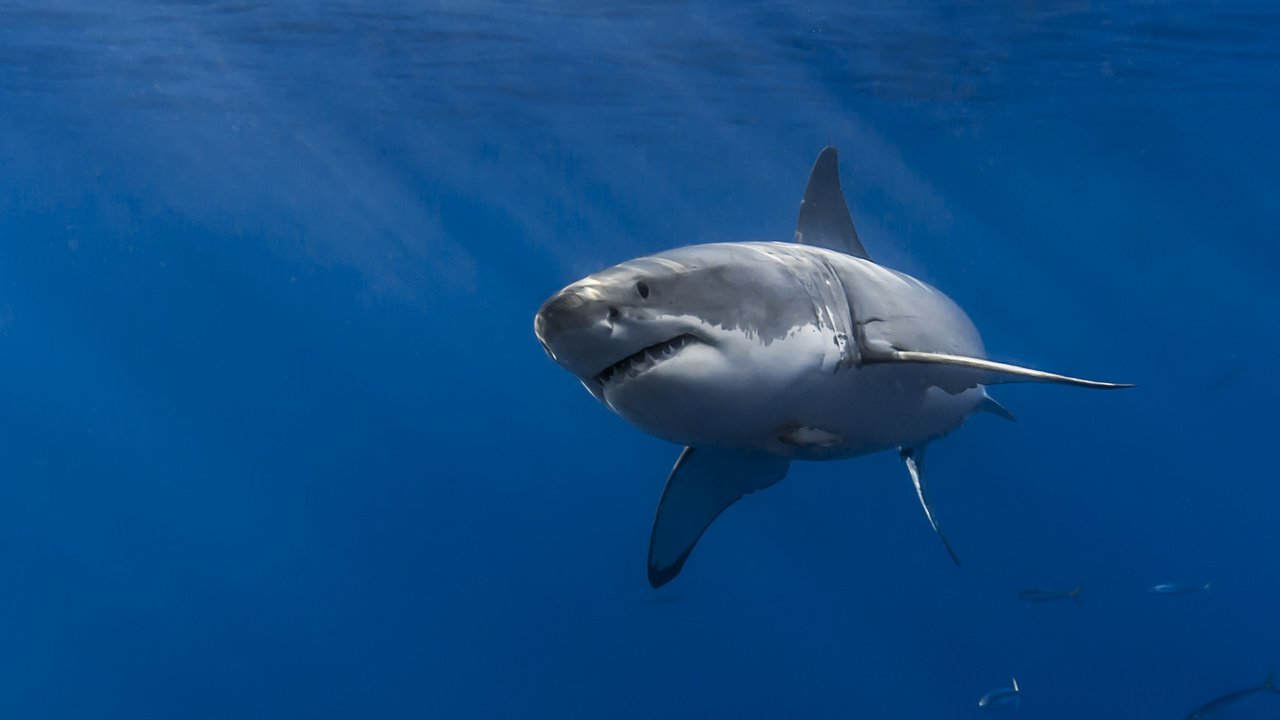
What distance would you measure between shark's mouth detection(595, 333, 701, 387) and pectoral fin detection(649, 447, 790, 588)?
156 cm

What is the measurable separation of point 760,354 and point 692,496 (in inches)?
64.2

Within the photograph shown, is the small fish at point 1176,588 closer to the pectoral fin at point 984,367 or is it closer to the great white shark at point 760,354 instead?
the great white shark at point 760,354

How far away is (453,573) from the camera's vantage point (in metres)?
27.4

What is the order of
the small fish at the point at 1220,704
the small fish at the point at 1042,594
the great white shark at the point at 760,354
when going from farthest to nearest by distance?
the small fish at the point at 1042,594
the small fish at the point at 1220,704
the great white shark at the point at 760,354

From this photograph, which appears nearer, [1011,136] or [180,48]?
[180,48]

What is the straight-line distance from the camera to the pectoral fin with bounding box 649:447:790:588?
13.1 ft

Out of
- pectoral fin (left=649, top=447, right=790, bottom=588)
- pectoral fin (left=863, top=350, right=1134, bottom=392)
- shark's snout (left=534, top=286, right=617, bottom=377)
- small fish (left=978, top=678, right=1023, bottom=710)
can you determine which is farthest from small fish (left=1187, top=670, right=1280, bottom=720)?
shark's snout (left=534, top=286, right=617, bottom=377)

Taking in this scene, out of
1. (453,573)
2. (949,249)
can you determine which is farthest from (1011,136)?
(949,249)

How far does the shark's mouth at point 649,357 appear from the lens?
7.94ft

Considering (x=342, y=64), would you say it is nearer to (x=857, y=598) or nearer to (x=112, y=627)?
(x=857, y=598)

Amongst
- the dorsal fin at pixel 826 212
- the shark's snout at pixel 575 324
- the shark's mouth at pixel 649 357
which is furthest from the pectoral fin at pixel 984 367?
the dorsal fin at pixel 826 212

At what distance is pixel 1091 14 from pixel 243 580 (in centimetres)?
4140

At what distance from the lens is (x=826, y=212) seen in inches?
200

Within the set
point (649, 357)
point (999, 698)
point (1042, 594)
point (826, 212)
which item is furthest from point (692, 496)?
point (1042, 594)
